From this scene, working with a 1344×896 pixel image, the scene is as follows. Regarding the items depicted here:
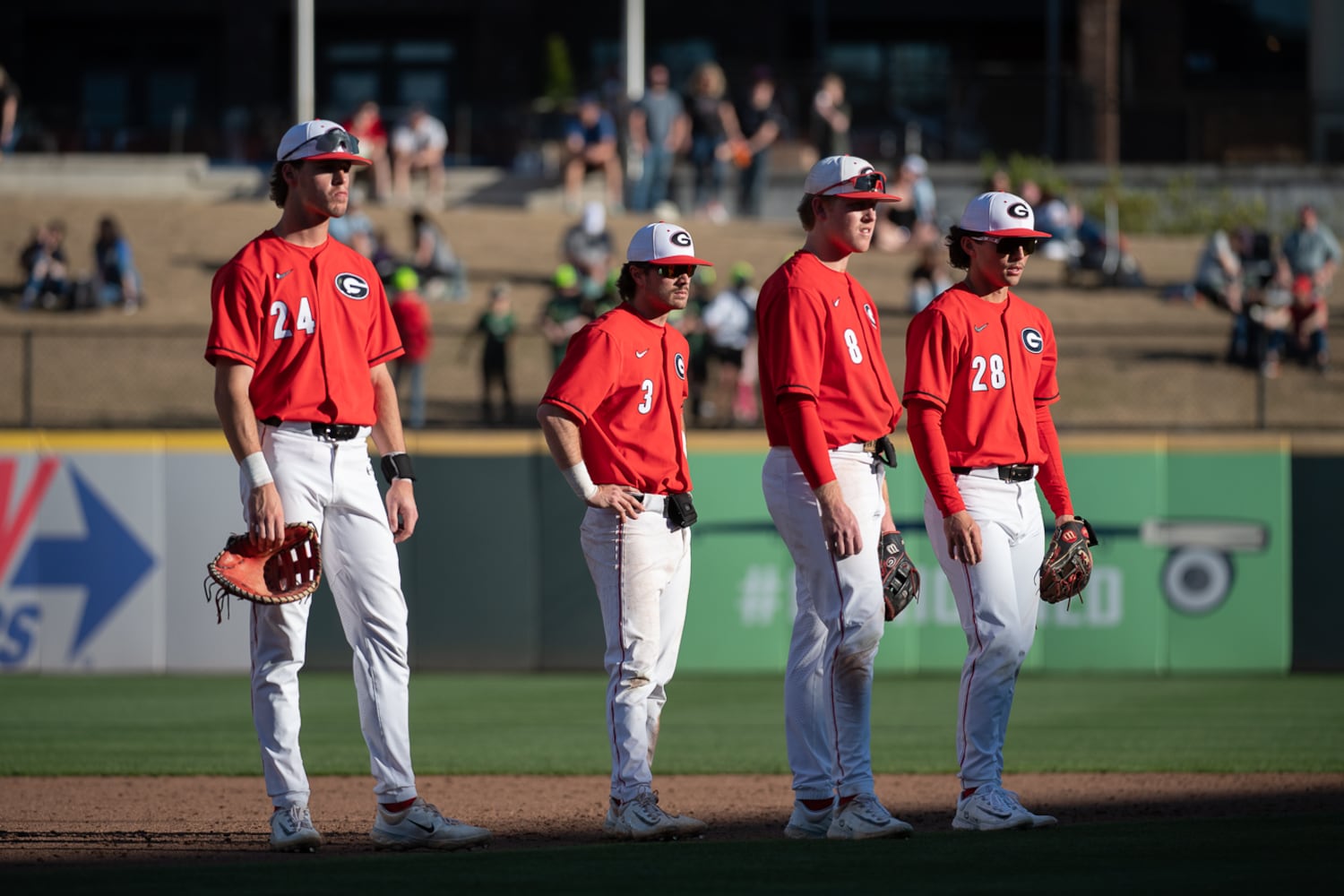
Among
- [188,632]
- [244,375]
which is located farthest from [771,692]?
[244,375]

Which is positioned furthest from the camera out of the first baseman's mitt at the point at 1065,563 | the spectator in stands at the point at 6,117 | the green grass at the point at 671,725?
the spectator in stands at the point at 6,117

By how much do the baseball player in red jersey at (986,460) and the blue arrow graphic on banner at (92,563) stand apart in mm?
8803

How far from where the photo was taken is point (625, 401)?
6.51 m

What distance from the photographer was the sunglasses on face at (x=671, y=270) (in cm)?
650

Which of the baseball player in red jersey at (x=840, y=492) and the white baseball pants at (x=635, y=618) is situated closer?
the baseball player in red jersey at (x=840, y=492)

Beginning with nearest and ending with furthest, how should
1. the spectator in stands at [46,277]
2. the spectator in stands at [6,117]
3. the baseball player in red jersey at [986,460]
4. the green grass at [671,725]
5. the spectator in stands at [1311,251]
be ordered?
the baseball player in red jersey at [986,460], the green grass at [671,725], the spectator in stands at [1311,251], the spectator in stands at [46,277], the spectator in stands at [6,117]

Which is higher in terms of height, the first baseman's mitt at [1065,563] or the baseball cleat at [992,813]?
the first baseman's mitt at [1065,563]

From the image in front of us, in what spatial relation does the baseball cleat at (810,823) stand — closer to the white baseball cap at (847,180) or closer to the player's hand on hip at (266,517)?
the player's hand on hip at (266,517)

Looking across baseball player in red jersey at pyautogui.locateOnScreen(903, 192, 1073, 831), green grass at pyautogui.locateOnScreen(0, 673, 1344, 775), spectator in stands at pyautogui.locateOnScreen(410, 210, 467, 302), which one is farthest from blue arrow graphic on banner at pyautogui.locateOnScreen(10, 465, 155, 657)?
baseball player in red jersey at pyautogui.locateOnScreen(903, 192, 1073, 831)

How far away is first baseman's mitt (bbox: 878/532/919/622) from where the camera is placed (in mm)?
6336

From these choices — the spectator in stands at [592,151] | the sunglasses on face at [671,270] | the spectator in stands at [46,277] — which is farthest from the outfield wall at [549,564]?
the spectator in stands at [592,151]

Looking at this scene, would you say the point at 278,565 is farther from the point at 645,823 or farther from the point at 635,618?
the point at 645,823

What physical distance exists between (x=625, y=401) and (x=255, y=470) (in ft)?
4.67

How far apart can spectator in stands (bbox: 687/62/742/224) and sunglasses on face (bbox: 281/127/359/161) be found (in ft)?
58.1
